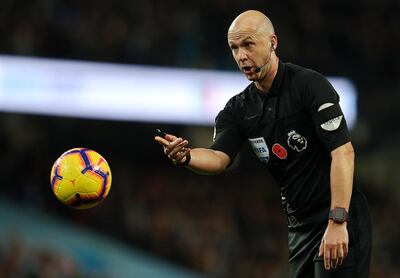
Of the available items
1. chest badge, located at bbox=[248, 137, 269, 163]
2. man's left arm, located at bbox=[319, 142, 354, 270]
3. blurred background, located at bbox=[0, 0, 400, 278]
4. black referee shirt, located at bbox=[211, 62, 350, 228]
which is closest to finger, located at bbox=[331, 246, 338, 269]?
man's left arm, located at bbox=[319, 142, 354, 270]

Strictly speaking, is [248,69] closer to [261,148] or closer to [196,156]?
[261,148]

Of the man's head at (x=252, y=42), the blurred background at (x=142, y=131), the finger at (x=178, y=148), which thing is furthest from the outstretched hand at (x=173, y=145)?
the blurred background at (x=142, y=131)

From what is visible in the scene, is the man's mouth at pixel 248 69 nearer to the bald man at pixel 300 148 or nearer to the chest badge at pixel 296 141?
the bald man at pixel 300 148

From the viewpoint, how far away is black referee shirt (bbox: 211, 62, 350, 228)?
16.8ft

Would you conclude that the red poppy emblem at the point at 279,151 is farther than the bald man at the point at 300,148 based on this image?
Yes

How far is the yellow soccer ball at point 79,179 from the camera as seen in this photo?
566 centimetres

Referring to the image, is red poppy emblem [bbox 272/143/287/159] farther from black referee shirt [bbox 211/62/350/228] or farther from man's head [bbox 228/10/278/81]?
man's head [bbox 228/10/278/81]

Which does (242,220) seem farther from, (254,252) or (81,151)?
(81,151)

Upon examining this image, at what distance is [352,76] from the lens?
15422 millimetres

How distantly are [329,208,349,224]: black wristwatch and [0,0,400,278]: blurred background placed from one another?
8220mm

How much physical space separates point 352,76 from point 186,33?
3128 mm

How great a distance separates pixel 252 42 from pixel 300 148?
0.73 meters

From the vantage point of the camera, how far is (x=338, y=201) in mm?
4969

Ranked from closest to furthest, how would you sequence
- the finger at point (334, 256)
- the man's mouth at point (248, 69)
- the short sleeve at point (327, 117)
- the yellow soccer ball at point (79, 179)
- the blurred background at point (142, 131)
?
the finger at point (334, 256)
the short sleeve at point (327, 117)
the man's mouth at point (248, 69)
the yellow soccer ball at point (79, 179)
the blurred background at point (142, 131)
